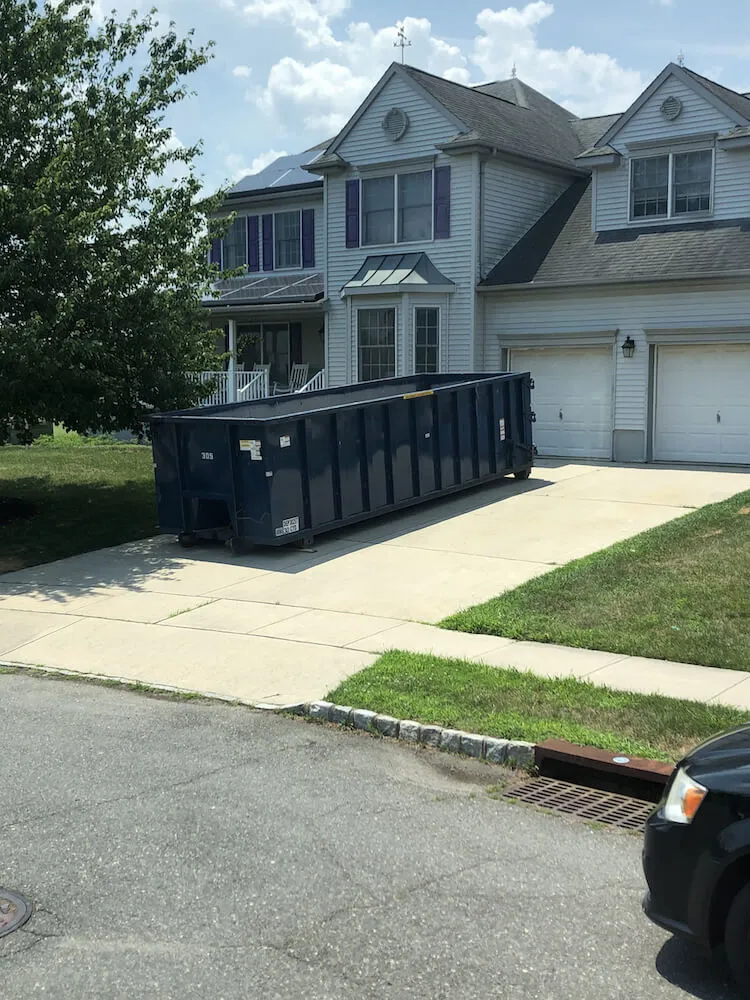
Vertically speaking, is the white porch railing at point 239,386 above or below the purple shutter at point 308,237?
below

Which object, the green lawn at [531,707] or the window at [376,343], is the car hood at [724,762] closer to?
the green lawn at [531,707]

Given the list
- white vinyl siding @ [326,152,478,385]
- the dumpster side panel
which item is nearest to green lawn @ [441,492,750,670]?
the dumpster side panel

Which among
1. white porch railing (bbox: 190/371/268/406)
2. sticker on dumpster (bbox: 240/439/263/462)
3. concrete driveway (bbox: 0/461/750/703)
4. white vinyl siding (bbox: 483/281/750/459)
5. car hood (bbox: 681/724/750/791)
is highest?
white vinyl siding (bbox: 483/281/750/459)

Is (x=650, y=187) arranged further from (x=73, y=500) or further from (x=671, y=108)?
(x=73, y=500)

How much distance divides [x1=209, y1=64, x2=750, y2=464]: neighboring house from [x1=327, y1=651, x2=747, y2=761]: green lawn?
1325cm

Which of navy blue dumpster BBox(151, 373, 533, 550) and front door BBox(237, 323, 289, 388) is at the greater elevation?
front door BBox(237, 323, 289, 388)

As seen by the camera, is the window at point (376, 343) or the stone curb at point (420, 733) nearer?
the stone curb at point (420, 733)

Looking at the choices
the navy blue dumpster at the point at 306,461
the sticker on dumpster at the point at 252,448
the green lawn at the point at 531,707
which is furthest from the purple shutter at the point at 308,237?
the green lawn at the point at 531,707

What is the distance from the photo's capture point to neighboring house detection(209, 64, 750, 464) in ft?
66.2

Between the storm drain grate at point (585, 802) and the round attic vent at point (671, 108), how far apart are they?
18001 millimetres

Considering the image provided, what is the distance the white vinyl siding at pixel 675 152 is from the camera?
808 inches

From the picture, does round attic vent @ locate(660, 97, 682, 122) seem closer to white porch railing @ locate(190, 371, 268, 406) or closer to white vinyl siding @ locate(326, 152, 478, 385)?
white vinyl siding @ locate(326, 152, 478, 385)

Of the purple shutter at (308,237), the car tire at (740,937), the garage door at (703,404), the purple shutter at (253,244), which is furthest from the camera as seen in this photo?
the purple shutter at (253,244)

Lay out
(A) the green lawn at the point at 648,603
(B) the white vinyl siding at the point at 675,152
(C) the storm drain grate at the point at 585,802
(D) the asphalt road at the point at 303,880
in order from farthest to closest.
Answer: (B) the white vinyl siding at the point at 675,152 → (A) the green lawn at the point at 648,603 → (C) the storm drain grate at the point at 585,802 → (D) the asphalt road at the point at 303,880
